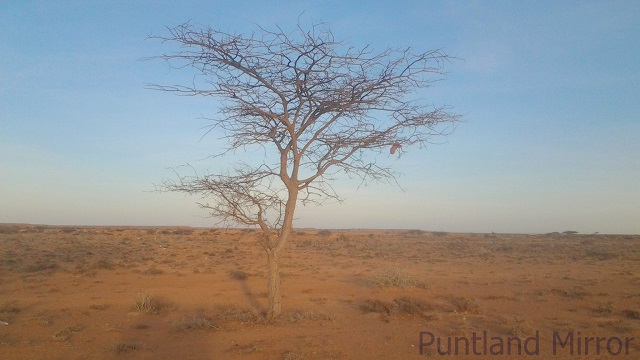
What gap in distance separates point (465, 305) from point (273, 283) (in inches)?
202

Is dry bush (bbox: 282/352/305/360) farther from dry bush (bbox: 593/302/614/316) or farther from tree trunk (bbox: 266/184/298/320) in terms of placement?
dry bush (bbox: 593/302/614/316)

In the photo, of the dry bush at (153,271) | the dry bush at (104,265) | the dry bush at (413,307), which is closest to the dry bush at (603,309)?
the dry bush at (413,307)

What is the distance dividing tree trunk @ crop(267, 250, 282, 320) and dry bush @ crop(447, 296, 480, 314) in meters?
4.61

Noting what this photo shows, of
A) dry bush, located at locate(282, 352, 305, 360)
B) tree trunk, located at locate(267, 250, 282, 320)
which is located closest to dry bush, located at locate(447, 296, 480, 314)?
tree trunk, located at locate(267, 250, 282, 320)

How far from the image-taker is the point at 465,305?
12.1 m

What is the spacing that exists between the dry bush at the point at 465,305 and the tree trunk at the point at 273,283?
4.61 metres

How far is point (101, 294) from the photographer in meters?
14.6

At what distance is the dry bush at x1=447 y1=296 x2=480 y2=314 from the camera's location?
11698 millimetres

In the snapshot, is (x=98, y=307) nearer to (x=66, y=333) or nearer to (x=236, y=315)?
(x=66, y=333)

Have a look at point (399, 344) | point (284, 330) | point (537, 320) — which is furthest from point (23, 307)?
point (537, 320)

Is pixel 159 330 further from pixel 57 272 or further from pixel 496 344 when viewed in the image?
pixel 57 272

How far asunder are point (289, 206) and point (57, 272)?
13.4 meters

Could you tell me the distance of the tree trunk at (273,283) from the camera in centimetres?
962

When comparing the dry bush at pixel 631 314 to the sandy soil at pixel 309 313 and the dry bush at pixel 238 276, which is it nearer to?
the sandy soil at pixel 309 313
